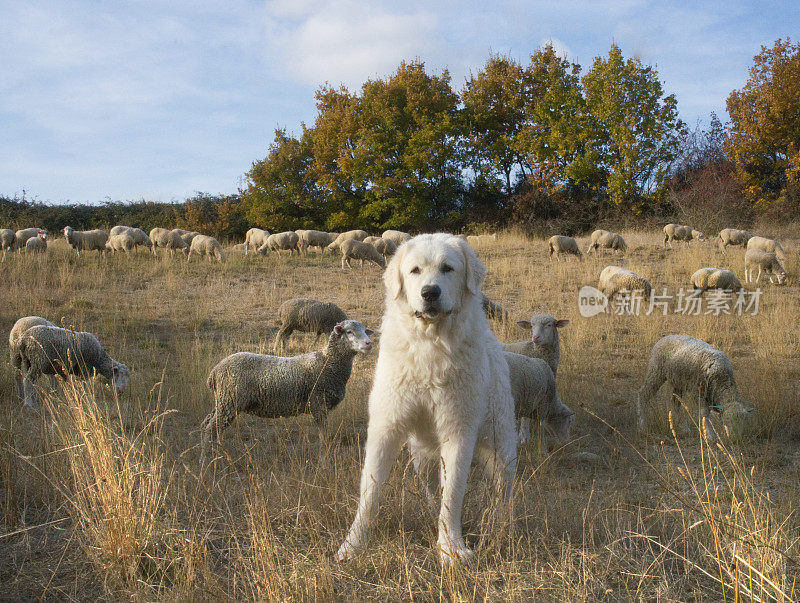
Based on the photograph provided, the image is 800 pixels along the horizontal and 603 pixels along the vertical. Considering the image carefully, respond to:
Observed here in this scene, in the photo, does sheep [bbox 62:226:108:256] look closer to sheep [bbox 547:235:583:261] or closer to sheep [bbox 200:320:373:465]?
sheep [bbox 547:235:583:261]

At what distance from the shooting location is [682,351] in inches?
300

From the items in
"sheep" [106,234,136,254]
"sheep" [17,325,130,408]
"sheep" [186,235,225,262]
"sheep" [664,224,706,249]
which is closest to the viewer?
"sheep" [17,325,130,408]

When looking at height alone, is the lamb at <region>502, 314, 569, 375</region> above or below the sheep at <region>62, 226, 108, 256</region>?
below

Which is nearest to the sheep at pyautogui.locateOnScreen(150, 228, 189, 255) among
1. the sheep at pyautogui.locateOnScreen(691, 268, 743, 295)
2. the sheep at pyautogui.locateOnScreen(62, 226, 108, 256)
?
the sheep at pyautogui.locateOnScreen(62, 226, 108, 256)

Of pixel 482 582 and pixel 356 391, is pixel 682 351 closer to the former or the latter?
pixel 356 391

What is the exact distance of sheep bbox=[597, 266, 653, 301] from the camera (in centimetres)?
1498

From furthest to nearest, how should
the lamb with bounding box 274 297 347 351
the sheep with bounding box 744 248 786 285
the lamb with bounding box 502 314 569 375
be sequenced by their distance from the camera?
1. the sheep with bounding box 744 248 786 285
2. the lamb with bounding box 274 297 347 351
3. the lamb with bounding box 502 314 569 375

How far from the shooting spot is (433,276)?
3578 mm

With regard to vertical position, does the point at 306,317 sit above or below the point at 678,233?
below

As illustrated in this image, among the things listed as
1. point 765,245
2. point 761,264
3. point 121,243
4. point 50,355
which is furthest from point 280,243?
point 765,245

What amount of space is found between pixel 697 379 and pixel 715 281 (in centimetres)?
888

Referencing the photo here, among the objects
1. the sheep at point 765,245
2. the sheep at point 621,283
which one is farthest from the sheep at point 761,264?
the sheep at point 621,283

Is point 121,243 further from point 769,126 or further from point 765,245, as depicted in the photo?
point 769,126

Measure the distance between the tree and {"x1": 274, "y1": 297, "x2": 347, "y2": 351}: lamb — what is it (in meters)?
27.3
